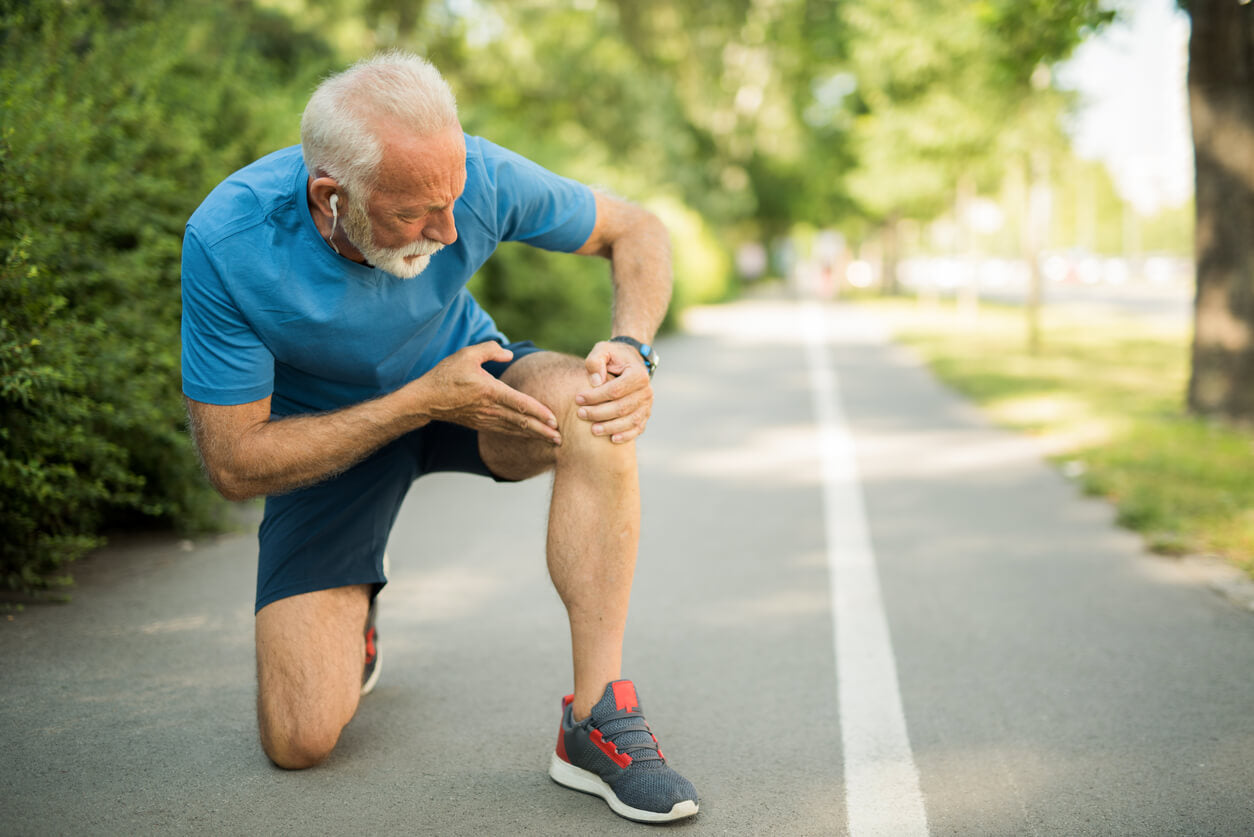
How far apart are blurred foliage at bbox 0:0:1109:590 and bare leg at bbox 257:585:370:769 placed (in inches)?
63.5

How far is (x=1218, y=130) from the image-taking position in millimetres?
9219

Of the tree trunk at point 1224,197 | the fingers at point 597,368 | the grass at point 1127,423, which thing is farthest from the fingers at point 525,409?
the tree trunk at point 1224,197

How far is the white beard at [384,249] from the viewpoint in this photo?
277 centimetres

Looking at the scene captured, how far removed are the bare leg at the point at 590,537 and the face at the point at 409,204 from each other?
0.51 metres

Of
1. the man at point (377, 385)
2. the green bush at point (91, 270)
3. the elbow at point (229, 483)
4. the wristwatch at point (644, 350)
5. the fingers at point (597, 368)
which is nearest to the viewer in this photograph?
the man at point (377, 385)

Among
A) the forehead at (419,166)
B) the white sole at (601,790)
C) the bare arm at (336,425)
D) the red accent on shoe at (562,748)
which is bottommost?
the white sole at (601,790)

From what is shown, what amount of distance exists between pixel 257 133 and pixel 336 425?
477 cm

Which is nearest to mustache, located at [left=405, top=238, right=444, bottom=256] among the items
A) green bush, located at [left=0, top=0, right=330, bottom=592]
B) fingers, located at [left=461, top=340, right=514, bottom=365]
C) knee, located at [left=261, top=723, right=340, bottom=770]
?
fingers, located at [left=461, top=340, right=514, bottom=365]

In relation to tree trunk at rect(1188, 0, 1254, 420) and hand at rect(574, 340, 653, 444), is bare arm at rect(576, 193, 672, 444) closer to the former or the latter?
hand at rect(574, 340, 653, 444)

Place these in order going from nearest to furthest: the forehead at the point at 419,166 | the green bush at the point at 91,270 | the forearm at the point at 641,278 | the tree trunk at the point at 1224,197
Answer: the forehead at the point at 419,166, the forearm at the point at 641,278, the green bush at the point at 91,270, the tree trunk at the point at 1224,197

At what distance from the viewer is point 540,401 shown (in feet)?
9.98

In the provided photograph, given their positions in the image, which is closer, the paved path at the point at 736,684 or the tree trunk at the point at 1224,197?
the paved path at the point at 736,684

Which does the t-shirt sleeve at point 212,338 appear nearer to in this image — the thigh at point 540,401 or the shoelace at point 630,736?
the thigh at point 540,401

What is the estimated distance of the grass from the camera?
6055 mm
